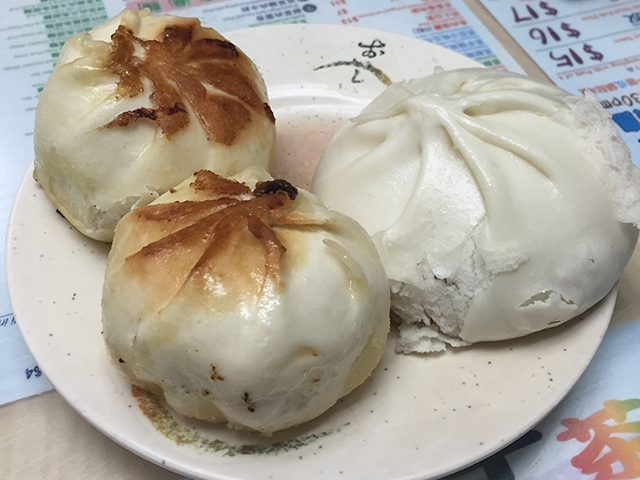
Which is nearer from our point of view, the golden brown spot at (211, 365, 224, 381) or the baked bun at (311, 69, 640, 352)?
the golden brown spot at (211, 365, 224, 381)

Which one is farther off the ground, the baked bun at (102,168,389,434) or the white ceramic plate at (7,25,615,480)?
the baked bun at (102,168,389,434)

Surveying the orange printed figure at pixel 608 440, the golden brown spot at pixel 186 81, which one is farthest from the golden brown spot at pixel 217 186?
the orange printed figure at pixel 608 440

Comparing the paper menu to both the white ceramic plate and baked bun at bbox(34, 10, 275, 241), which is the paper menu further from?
baked bun at bbox(34, 10, 275, 241)

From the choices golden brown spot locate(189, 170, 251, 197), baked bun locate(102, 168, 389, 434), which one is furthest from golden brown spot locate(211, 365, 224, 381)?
golden brown spot locate(189, 170, 251, 197)

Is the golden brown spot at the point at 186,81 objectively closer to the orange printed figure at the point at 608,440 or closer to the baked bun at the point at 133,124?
the baked bun at the point at 133,124

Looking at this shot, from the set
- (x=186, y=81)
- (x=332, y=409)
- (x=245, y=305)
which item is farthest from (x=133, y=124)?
(x=332, y=409)

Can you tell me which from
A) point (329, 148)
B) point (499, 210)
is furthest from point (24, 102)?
point (499, 210)
